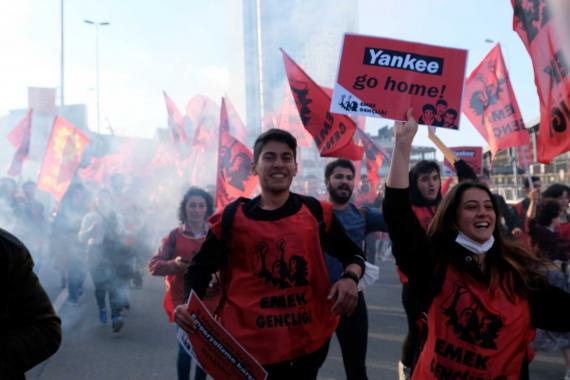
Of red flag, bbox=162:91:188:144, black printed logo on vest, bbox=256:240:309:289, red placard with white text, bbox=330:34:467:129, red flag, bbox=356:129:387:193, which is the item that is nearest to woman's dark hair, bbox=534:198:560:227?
red placard with white text, bbox=330:34:467:129

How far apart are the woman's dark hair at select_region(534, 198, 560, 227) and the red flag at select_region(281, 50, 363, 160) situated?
6.64 ft

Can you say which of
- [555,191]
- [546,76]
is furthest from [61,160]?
[546,76]

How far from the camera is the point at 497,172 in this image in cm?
3156

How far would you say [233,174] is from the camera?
25.4ft

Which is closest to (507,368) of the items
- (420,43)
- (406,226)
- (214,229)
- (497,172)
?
(406,226)

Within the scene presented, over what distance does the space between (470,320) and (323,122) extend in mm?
4451

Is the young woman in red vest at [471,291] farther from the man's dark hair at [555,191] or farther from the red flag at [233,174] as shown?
the red flag at [233,174]

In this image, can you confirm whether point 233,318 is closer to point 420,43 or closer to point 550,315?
point 550,315

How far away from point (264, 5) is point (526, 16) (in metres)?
17.4

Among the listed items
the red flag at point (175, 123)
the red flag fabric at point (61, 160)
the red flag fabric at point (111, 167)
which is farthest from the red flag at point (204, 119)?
the red flag fabric at point (61, 160)

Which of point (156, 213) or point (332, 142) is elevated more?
point (332, 142)

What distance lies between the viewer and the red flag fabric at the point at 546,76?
338 cm

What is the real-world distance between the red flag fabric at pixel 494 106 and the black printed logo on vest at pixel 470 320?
5210mm

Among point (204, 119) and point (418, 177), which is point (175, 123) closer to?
point (204, 119)
